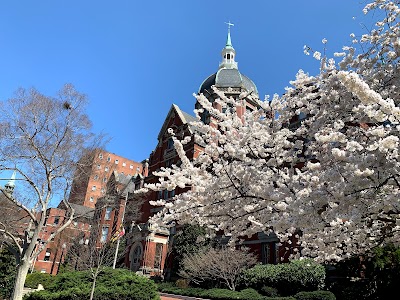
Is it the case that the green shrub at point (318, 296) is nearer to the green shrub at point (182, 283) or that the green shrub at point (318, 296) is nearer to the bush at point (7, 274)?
the green shrub at point (182, 283)

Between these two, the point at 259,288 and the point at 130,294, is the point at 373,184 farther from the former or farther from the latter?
the point at 259,288

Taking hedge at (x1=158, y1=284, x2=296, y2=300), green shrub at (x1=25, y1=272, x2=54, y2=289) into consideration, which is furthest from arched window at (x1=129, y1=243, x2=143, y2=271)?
hedge at (x1=158, y1=284, x2=296, y2=300)

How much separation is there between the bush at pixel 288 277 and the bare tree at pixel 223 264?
2.20 feet

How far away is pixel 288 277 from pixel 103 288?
10.3 m

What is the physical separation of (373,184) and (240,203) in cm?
286

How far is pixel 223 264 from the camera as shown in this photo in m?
20.6

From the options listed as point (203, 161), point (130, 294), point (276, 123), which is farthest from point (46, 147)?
point (276, 123)

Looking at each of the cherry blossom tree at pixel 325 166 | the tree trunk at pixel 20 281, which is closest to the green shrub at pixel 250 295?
the cherry blossom tree at pixel 325 166

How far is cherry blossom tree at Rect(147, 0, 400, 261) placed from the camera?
147 inches

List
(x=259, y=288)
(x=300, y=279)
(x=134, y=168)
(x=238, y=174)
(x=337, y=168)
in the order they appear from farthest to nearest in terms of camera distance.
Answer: (x=134, y=168)
(x=259, y=288)
(x=300, y=279)
(x=238, y=174)
(x=337, y=168)

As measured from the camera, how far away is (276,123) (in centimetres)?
712

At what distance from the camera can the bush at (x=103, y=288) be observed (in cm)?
1358

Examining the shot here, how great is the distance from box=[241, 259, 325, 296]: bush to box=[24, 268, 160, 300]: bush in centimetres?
762

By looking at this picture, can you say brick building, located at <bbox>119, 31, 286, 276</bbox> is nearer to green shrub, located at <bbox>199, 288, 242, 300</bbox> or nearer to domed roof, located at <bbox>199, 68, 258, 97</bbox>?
domed roof, located at <bbox>199, 68, 258, 97</bbox>
